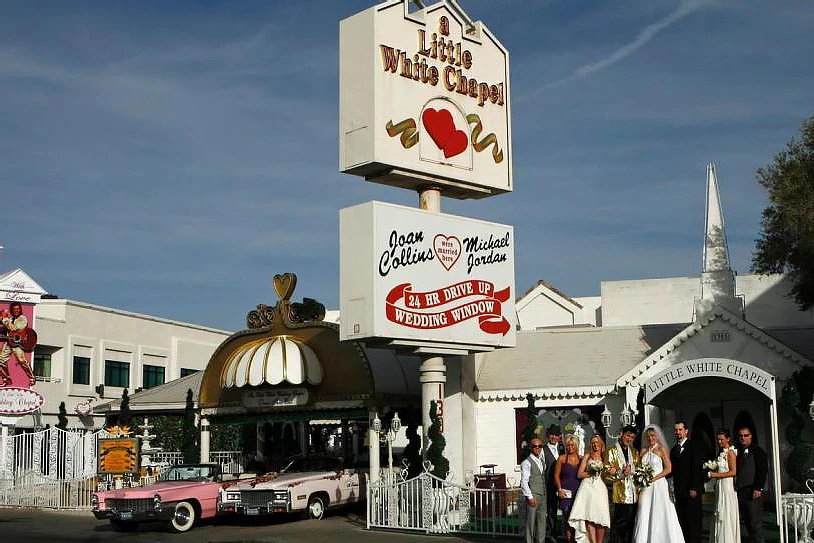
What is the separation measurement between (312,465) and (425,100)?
880 cm

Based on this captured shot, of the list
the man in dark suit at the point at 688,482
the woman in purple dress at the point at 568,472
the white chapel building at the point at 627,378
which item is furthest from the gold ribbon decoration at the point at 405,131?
the man in dark suit at the point at 688,482

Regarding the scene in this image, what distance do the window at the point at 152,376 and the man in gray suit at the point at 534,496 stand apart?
1713 inches

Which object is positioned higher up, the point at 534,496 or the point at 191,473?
the point at 191,473

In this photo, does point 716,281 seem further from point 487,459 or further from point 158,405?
point 158,405

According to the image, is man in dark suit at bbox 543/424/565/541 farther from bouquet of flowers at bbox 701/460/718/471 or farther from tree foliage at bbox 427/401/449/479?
tree foliage at bbox 427/401/449/479

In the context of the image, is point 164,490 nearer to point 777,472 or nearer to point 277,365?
point 277,365

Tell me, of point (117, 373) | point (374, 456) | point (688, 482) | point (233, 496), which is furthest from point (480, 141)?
point (117, 373)

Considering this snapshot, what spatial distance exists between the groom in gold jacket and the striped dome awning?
39.4ft

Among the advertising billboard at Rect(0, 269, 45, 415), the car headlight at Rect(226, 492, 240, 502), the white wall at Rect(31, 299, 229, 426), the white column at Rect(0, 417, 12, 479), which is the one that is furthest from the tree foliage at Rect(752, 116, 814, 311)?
the white wall at Rect(31, 299, 229, 426)

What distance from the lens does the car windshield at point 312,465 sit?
2511 centimetres

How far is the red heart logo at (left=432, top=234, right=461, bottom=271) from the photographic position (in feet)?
77.7

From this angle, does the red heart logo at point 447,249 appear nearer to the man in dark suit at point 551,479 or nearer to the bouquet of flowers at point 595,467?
the man in dark suit at point 551,479

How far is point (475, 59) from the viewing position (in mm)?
25375

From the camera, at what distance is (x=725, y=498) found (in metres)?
14.4
